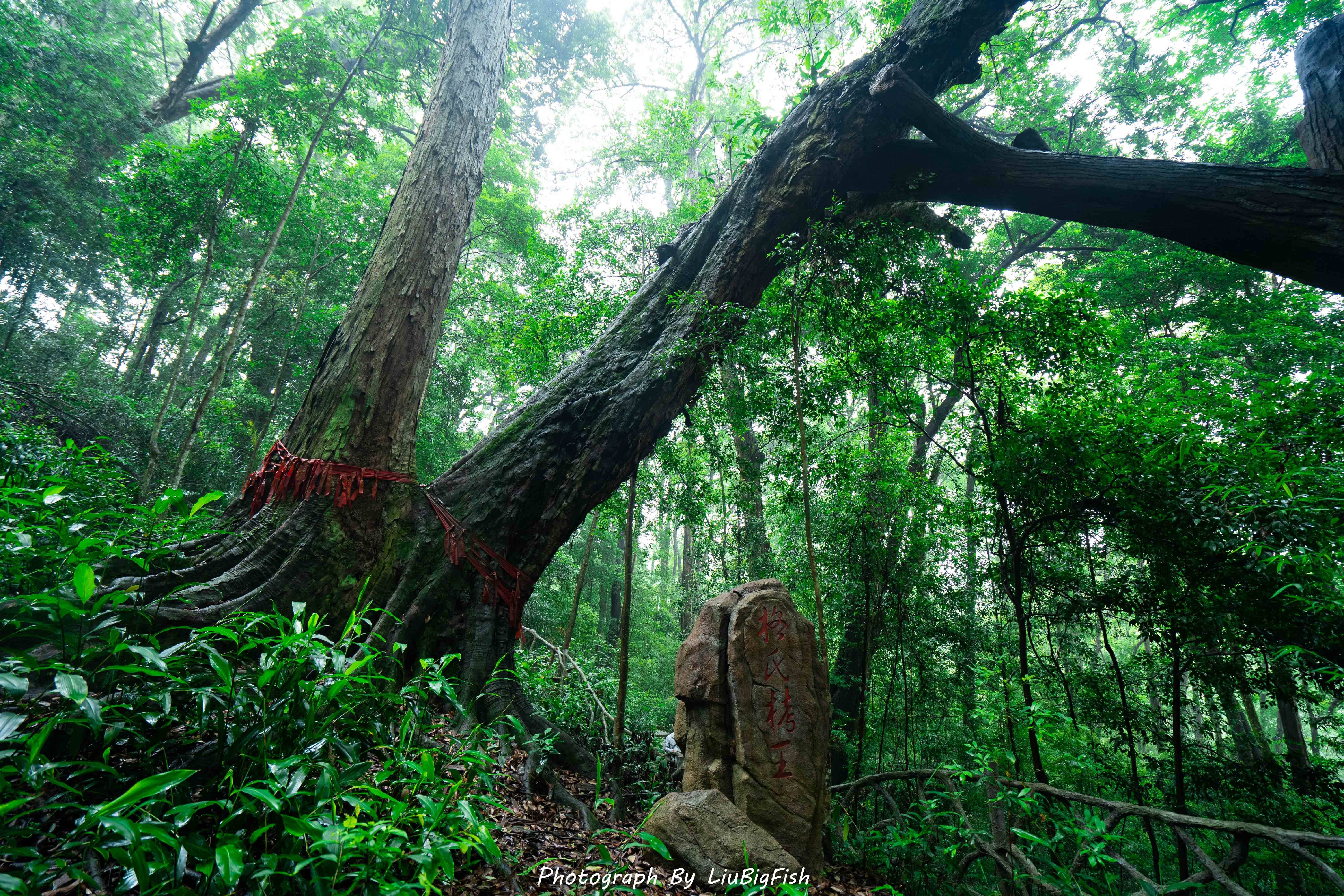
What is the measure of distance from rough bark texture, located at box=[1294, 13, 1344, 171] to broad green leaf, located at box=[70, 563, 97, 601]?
239 inches

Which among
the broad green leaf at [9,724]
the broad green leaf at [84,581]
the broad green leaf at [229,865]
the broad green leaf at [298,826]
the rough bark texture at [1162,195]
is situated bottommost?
the broad green leaf at [229,865]

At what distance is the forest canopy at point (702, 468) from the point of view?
1.47 m

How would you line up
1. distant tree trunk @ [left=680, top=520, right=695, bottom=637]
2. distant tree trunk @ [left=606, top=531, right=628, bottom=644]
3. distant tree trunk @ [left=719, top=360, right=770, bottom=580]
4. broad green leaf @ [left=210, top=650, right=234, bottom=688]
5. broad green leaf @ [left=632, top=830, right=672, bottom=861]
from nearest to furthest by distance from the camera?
broad green leaf @ [left=210, top=650, right=234, bottom=688], broad green leaf @ [left=632, top=830, right=672, bottom=861], distant tree trunk @ [left=719, top=360, right=770, bottom=580], distant tree trunk @ [left=680, top=520, right=695, bottom=637], distant tree trunk @ [left=606, top=531, right=628, bottom=644]

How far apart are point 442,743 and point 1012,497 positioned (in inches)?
136

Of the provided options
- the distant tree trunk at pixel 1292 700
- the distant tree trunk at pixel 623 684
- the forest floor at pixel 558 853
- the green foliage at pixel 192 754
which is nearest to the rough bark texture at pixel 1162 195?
the distant tree trunk at pixel 1292 700

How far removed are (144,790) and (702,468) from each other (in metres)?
5.08

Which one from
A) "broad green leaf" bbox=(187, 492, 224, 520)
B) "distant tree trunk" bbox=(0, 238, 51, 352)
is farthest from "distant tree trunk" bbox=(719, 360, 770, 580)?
"distant tree trunk" bbox=(0, 238, 51, 352)

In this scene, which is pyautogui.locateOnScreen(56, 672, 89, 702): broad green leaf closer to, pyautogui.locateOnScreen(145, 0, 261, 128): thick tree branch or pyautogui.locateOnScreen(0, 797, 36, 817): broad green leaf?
pyautogui.locateOnScreen(0, 797, 36, 817): broad green leaf

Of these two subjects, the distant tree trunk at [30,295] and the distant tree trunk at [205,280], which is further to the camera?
Answer: the distant tree trunk at [30,295]

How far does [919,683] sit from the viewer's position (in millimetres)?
5359

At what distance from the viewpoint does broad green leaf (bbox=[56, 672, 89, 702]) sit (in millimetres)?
1062

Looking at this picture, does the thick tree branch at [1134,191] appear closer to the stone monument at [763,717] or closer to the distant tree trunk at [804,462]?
the distant tree trunk at [804,462]

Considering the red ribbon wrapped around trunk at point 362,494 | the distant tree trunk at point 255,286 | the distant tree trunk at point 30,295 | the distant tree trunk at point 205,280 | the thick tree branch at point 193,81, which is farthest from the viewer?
the thick tree branch at point 193,81

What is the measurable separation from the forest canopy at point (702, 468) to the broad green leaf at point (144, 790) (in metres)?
0.02
